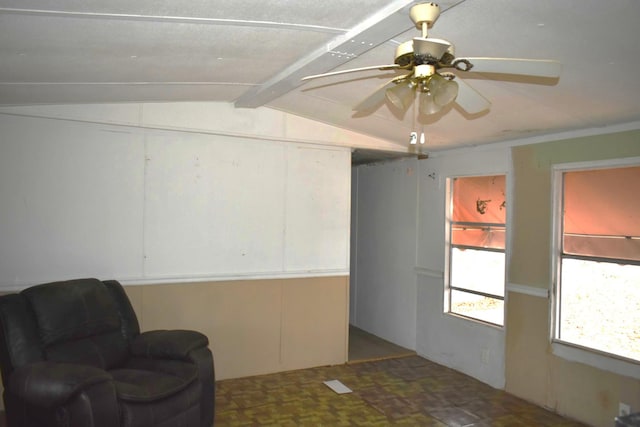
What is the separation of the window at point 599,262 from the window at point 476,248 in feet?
1.92

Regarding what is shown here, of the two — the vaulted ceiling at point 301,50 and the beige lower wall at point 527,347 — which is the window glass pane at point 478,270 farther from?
the vaulted ceiling at point 301,50

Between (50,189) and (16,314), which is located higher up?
(50,189)

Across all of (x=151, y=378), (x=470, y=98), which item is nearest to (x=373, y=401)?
(x=151, y=378)

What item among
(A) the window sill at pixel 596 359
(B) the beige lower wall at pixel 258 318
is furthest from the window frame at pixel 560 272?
(B) the beige lower wall at pixel 258 318

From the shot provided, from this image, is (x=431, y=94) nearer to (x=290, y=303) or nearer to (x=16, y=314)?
(x=16, y=314)

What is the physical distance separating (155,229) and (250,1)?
251 centimetres

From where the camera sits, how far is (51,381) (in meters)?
2.34

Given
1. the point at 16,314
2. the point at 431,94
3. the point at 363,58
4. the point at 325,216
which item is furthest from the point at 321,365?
the point at 431,94

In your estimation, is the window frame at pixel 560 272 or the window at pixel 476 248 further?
the window at pixel 476 248

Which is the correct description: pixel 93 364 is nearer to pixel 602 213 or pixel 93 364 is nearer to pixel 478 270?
pixel 478 270

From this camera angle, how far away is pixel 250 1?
1858 millimetres

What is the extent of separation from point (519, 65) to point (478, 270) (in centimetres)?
300

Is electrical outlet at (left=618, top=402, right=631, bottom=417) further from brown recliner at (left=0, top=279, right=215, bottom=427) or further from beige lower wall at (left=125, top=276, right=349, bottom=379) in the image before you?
brown recliner at (left=0, top=279, right=215, bottom=427)

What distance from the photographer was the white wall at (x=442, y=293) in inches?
167
